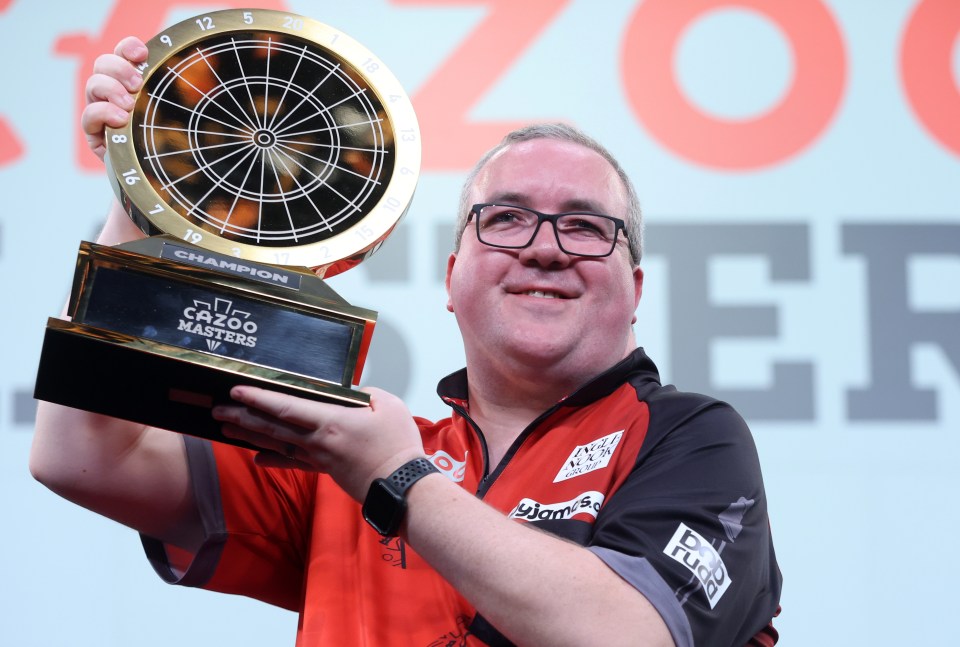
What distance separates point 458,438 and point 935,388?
1.25 meters

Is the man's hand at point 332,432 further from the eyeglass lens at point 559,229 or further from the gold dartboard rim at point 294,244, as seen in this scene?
the eyeglass lens at point 559,229

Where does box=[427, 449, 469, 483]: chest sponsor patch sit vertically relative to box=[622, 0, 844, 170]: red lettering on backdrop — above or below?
below

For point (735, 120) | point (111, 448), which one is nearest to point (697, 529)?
point (111, 448)

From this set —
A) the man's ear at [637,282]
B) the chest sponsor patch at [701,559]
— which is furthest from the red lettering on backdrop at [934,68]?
the chest sponsor patch at [701,559]

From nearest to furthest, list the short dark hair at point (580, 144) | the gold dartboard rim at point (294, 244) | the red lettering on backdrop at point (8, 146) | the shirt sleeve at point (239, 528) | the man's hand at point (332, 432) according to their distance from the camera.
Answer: the man's hand at point (332, 432) → the gold dartboard rim at point (294, 244) → the shirt sleeve at point (239, 528) → the short dark hair at point (580, 144) → the red lettering on backdrop at point (8, 146)

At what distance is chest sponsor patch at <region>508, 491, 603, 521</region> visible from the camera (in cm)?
122

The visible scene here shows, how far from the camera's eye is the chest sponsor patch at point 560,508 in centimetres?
122

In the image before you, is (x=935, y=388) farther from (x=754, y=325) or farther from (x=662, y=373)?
(x=662, y=373)

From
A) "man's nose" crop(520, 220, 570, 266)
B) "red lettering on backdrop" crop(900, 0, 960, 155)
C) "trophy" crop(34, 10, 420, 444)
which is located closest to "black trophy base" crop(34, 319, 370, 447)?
"trophy" crop(34, 10, 420, 444)

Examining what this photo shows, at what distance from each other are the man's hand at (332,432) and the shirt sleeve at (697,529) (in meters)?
0.23

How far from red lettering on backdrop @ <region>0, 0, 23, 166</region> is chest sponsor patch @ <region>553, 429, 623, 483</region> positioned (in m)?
1.59

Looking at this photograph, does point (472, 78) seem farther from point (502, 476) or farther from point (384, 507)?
point (384, 507)

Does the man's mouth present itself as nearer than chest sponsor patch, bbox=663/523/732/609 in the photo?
No

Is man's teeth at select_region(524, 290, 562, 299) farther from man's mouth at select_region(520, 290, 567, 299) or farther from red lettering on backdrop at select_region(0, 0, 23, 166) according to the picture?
red lettering on backdrop at select_region(0, 0, 23, 166)
